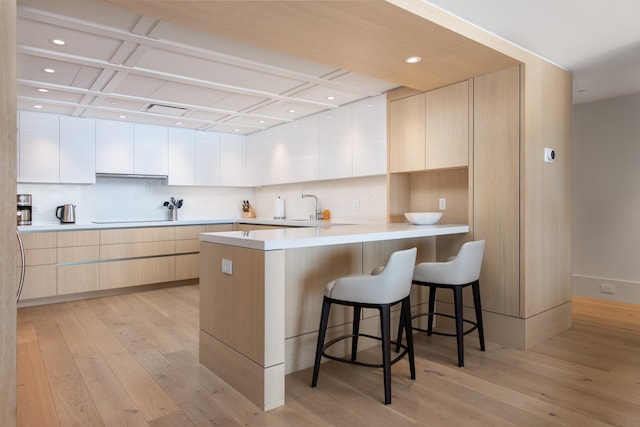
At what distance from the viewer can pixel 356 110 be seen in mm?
4480

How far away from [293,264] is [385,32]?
1.55m

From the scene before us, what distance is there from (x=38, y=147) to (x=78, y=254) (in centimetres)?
138

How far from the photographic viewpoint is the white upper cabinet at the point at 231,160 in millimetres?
6219

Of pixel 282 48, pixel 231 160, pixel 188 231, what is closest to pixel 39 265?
pixel 188 231

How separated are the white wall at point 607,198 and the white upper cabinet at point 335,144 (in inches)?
107

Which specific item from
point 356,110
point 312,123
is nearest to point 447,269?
point 356,110

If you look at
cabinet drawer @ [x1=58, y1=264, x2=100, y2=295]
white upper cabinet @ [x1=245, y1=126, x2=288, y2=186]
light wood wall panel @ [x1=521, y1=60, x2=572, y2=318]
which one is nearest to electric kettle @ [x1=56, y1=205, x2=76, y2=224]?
cabinet drawer @ [x1=58, y1=264, x2=100, y2=295]

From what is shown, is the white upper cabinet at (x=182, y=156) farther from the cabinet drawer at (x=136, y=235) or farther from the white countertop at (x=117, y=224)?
the cabinet drawer at (x=136, y=235)

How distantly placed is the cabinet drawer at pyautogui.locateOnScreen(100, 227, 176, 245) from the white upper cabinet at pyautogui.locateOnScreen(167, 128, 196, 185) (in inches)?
32.3

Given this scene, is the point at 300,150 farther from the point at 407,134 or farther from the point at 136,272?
the point at 136,272

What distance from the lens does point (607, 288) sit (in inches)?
176

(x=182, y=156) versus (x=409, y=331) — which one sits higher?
(x=182, y=156)

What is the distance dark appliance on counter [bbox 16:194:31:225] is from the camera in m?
4.76

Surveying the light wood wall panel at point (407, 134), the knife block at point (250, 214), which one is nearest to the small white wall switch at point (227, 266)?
the light wood wall panel at point (407, 134)
